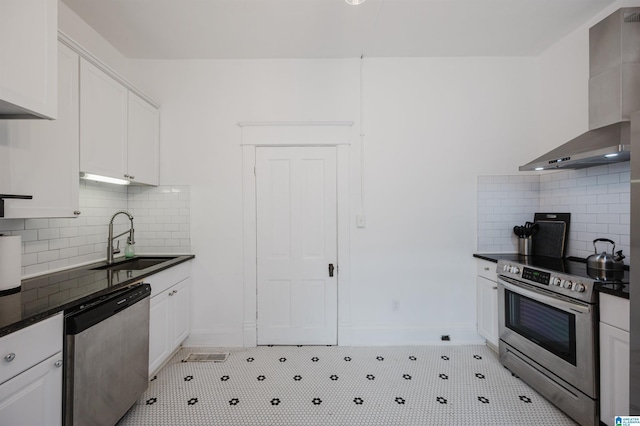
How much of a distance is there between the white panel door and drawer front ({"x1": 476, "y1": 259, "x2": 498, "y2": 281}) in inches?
56.7

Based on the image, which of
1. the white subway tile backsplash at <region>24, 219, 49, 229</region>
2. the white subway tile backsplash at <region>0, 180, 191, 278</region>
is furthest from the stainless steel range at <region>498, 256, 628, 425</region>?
the white subway tile backsplash at <region>24, 219, 49, 229</region>

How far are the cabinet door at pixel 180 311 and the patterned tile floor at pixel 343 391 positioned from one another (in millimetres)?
210

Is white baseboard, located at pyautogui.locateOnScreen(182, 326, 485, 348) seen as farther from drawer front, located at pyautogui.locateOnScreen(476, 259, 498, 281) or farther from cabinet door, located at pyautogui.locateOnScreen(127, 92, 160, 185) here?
cabinet door, located at pyautogui.locateOnScreen(127, 92, 160, 185)

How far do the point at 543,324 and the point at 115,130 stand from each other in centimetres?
357

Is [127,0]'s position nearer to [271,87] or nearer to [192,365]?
[271,87]

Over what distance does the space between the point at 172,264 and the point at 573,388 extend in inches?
120

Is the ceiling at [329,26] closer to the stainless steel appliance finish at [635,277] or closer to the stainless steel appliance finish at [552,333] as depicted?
the stainless steel appliance finish at [635,277]

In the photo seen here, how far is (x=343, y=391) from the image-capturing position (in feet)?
6.95

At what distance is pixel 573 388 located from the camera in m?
1.79

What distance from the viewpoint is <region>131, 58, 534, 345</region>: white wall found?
2.83 metres

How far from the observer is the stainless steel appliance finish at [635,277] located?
54.7 inches

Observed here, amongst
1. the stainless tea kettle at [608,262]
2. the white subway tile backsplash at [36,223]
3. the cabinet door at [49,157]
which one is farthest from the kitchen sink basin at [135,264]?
the stainless tea kettle at [608,262]

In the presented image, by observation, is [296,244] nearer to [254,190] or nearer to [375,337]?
[254,190]

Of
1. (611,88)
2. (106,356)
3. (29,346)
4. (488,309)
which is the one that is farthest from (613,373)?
(29,346)
